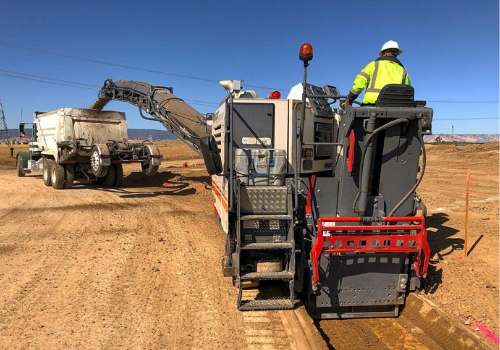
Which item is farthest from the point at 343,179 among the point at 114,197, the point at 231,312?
the point at 114,197

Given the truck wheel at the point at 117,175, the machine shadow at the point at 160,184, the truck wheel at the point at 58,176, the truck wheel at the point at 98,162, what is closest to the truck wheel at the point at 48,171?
the truck wheel at the point at 58,176

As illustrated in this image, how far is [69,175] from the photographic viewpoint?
1338 cm

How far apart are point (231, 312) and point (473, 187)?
12246mm

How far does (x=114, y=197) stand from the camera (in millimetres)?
11875

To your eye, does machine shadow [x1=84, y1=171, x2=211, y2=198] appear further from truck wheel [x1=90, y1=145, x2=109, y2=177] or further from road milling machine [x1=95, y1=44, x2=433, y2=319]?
road milling machine [x1=95, y1=44, x2=433, y2=319]

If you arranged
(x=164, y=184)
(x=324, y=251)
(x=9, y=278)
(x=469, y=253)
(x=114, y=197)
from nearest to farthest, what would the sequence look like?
(x=324, y=251)
(x=9, y=278)
(x=469, y=253)
(x=114, y=197)
(x=164, y=184)

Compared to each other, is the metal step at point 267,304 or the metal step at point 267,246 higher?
the metal step at point 267,246

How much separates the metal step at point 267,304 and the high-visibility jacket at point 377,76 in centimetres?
273

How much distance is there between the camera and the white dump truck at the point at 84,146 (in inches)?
471

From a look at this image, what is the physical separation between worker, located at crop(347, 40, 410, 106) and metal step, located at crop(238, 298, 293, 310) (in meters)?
2.67

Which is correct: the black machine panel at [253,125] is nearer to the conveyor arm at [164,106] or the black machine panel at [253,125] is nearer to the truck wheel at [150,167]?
the conveyor arm at [164,106]

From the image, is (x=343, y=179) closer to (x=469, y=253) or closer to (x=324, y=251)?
(x=324, y=251)

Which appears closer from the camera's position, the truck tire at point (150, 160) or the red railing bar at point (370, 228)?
the red railing bar at point (370, 228)

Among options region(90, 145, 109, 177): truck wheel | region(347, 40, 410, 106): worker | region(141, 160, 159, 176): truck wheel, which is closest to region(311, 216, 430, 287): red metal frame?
region(347, 40, 410, 106): worker
